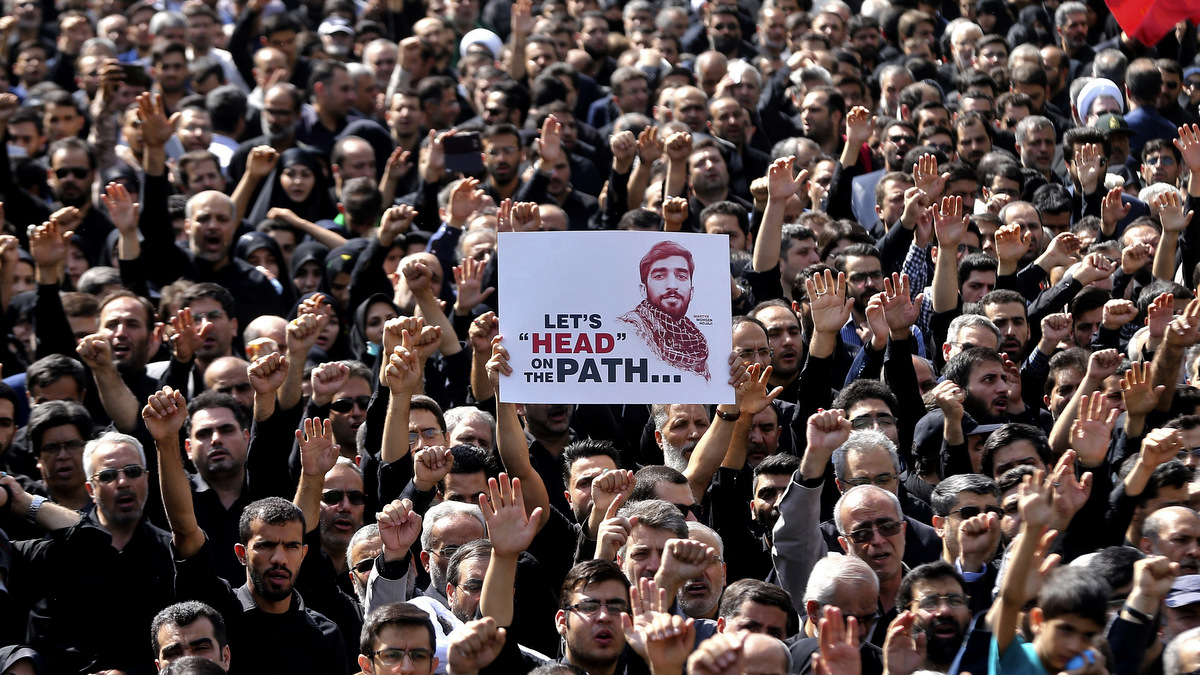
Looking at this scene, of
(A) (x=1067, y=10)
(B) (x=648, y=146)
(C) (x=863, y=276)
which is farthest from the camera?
(A) (x=1067, y=10)

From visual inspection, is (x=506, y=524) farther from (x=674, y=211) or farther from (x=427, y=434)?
(x=674, y=211)

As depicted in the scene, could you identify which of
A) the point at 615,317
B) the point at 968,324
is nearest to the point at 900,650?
the point at 615,317

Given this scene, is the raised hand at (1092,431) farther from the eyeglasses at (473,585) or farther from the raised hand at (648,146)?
the raised hand at (648,146)

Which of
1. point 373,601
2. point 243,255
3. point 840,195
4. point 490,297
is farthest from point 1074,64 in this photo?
point 373,601

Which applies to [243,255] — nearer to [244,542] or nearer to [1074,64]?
[244,542]

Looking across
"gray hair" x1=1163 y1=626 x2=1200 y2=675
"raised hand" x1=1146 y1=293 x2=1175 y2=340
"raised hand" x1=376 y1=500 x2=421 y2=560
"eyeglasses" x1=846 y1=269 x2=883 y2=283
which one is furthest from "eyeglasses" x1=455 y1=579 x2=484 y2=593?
"raised hand" x1=1146 y1=293 x2=1175 y2=340

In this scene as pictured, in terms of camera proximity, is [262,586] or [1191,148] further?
[1191,148]

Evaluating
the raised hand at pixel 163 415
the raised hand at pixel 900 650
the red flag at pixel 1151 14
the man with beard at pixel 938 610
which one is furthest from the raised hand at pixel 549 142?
the raised hand at pixel 900 650

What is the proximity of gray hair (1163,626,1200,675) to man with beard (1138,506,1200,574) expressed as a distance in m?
0.96

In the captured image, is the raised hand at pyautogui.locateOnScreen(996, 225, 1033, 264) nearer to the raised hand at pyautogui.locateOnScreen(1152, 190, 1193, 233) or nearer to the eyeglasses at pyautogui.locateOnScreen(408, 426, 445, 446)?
the raised hand at pyautogui.locateOnScreen(1152, 190, 1193, 233)

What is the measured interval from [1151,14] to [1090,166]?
192cm

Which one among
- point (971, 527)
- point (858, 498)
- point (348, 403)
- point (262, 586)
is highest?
point (348, 403)

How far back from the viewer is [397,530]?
690 cm

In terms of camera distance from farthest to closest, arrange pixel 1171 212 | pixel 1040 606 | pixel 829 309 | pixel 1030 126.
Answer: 1. pixel 1030 126
2. pixel 1171 212
3. pixel 829 309
4. pixel 1040 606
